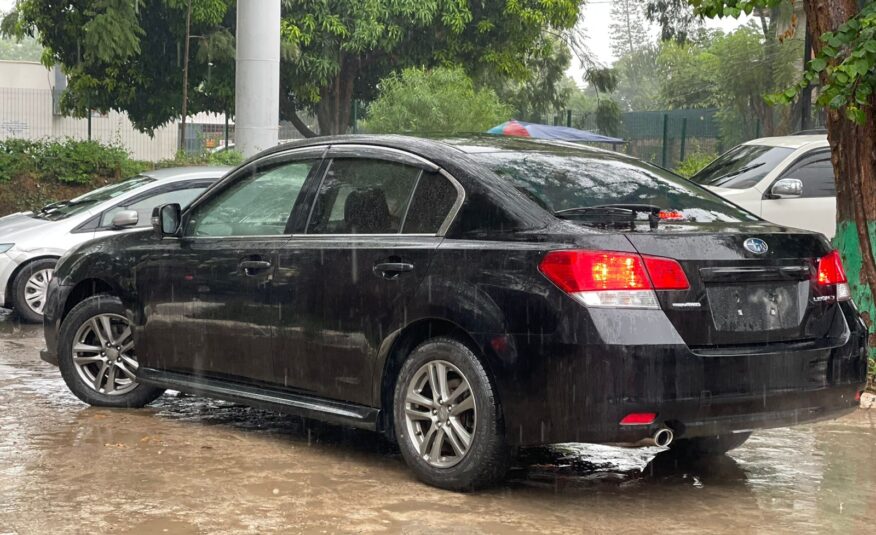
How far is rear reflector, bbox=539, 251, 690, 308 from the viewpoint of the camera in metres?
5.55

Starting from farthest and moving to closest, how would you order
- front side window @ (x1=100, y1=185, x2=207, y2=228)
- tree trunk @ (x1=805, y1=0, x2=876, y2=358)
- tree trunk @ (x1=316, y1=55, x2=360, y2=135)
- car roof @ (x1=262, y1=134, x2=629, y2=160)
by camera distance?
1. tree trunk @ (x1=316, y1=55, x2=360, y2=135)
2. front side window @ (x1=100, y1=185, x2=207, y2=228)
3. tree trunk @ (x1=805, y1=0, x2=876, y2=358)
4. car roof @ (x1=262, y1=134, x2=629, y2=160)

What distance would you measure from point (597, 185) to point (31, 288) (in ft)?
25.8

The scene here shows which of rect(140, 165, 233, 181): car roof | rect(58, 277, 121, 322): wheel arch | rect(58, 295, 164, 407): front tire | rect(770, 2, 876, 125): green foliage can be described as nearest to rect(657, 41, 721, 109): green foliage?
rect(140, 165, 233, 181): car roof

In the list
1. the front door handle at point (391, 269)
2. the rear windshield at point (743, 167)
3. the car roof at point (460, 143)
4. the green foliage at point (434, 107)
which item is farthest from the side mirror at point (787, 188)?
the green foliage at point (434, 107)

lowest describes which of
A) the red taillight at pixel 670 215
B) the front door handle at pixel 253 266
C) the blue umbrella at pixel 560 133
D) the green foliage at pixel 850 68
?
the front door handle at pixel 253 266

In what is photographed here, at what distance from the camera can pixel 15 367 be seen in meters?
9.93

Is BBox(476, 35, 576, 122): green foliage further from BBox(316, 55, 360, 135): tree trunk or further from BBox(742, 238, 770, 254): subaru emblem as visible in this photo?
BBox(742, 238, 770, 254): subaru emblem

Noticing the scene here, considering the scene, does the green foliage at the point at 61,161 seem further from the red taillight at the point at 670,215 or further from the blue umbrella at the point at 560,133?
the red taillight at the point at 670,215

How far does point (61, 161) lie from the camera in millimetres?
20109

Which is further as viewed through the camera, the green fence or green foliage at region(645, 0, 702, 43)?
green foliage at region(645, 0, 702, 43)

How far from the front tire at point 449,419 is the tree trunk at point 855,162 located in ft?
14.7

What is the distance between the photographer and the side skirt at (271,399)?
Result: 647 centimetres

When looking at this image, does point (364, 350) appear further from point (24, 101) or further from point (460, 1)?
point (24, 101)

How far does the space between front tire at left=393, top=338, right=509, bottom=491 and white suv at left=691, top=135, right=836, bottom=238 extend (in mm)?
8698
